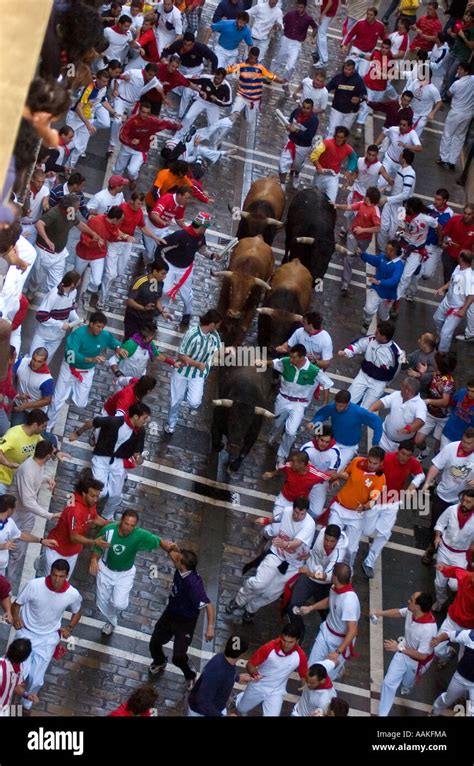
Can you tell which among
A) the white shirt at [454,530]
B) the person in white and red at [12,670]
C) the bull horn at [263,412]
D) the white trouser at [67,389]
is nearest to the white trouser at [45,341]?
the white trouser at [67,389]

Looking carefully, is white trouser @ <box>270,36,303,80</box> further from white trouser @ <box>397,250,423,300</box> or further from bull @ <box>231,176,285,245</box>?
white trouser @ <box>397,250,423,300</box>

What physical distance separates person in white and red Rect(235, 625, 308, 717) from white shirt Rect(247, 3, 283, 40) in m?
15.5

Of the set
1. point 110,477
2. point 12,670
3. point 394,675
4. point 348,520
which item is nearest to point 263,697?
point 394,675

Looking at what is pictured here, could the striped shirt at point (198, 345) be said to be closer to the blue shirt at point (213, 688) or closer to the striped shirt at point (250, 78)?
the blue shirt at point (213, 688)

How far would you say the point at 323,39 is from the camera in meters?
29.0

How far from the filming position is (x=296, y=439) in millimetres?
19781

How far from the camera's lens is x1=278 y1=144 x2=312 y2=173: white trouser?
966 inches

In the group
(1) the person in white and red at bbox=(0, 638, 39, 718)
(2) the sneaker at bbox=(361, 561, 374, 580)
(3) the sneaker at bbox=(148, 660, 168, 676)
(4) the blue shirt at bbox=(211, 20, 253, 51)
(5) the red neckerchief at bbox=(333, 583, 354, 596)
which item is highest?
(4) the blue shirt at bbox=(211, 20, 253, 51)

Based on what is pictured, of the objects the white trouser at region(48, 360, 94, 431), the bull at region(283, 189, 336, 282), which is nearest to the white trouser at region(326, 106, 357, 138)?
the bull at region(283, 189, 336, 282)

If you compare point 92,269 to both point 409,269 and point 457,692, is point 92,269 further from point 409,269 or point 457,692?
point 457,692

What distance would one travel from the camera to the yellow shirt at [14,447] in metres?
15.5

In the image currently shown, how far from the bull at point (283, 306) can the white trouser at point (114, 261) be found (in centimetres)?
189

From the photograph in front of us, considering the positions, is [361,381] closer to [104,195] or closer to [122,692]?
[104,195]

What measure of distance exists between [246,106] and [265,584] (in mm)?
11738
